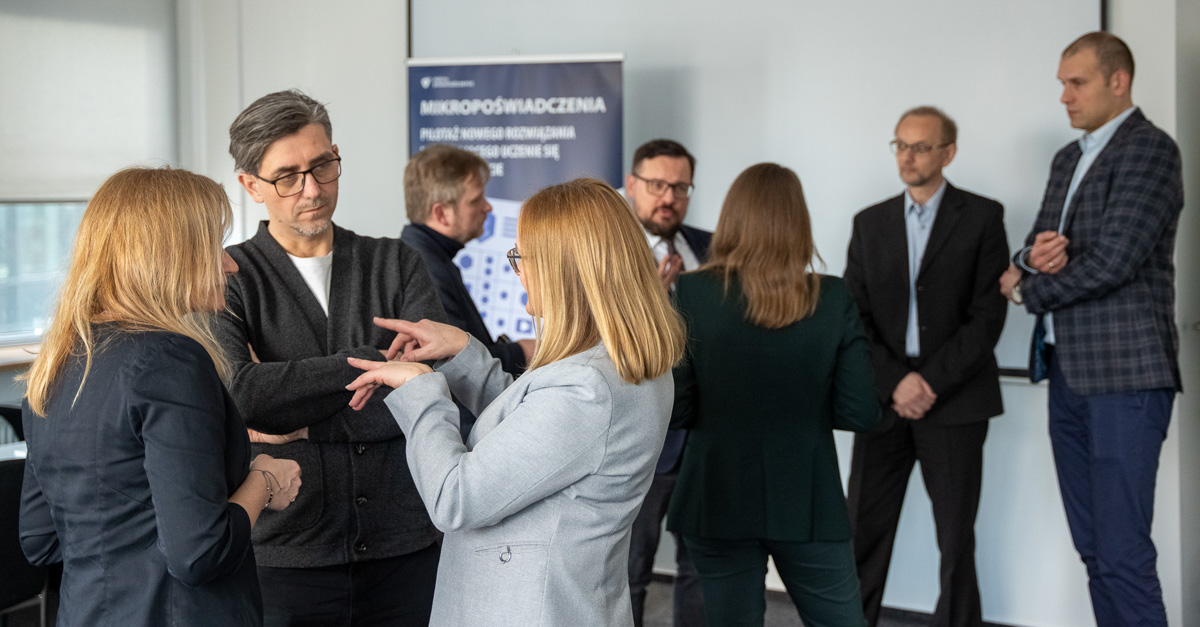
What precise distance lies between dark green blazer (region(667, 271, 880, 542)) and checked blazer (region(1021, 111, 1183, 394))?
3.48ft

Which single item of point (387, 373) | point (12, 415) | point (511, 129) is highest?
point (511, 129)

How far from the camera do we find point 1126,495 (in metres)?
2.99

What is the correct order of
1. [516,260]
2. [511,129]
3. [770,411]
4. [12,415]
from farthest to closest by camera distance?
[511,129]
[12,415]
[770,411]
[516,260]

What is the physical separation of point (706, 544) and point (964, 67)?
241cm

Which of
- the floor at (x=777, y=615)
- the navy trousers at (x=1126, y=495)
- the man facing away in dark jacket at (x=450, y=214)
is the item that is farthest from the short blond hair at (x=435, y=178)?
the navy trousers at (x=1126, y=495)

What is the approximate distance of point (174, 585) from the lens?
4.49 feet

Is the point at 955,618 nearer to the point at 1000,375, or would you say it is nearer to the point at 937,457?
the point at 937,457

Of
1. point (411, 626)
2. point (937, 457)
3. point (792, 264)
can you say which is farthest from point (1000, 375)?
point (411, 626)

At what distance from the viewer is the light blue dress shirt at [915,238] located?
3.48m

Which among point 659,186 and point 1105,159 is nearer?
point 1105,159

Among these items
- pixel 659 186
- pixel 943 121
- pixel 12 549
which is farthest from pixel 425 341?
pixel 943 121

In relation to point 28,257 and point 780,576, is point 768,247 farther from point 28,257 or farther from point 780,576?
point 28,257

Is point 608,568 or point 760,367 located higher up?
point 760,367

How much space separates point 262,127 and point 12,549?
5.02ft
